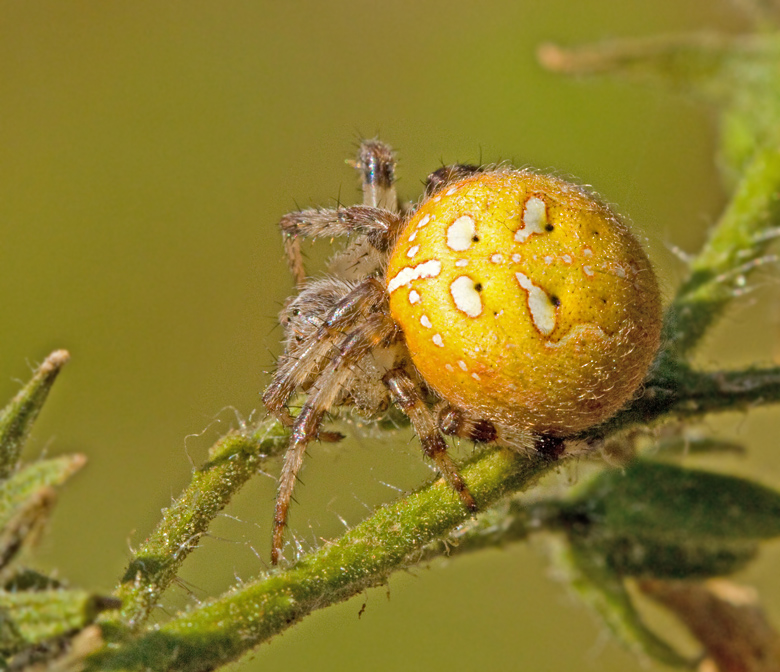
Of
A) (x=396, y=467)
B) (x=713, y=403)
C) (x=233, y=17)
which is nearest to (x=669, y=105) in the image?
(x=233, y=17)

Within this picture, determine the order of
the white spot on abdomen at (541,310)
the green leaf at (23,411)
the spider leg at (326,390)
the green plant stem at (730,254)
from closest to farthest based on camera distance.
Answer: the green leaf at (23,411) < the white spot on abdomen at (541,310) < the spider leg at (326,390) < the green plant stem at (730,254)

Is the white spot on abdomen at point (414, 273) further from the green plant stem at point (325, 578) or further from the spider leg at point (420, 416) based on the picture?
the green plant stem at point (325, 578)

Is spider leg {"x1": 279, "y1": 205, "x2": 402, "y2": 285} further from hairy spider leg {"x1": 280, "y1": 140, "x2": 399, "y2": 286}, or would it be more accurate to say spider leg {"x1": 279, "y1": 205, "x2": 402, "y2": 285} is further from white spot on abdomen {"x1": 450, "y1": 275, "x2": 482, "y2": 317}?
white spot on abdomen {"x1": 450, "y1": 275, "x2": 482, "y2": 317}

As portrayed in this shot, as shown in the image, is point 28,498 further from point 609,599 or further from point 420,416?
point 609,599

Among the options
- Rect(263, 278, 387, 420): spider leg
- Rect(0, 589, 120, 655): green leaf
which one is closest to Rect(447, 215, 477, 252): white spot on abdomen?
Rect(263, 278, 387, 420): spider leg

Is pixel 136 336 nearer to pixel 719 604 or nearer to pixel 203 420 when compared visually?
pixel 203 420

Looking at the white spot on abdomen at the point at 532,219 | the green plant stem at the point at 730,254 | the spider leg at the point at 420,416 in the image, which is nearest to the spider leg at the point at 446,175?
the white spot on abdomen at the point at 532,219

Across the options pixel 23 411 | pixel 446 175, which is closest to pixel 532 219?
pixel 446 175
